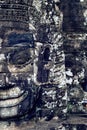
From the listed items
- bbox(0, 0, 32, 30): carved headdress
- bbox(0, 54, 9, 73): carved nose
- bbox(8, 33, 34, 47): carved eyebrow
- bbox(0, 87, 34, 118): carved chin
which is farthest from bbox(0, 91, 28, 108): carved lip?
bbox(0, 0, 32, 30): carved headdress

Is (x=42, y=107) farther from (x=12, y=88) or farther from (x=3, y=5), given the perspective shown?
(x=3, y=5)

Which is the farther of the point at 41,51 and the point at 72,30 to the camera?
the point at 72,30

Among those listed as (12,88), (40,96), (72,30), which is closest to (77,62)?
(72,30)

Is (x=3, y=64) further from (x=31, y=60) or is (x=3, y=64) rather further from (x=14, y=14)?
(x=14, y=14)

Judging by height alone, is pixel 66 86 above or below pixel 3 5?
below

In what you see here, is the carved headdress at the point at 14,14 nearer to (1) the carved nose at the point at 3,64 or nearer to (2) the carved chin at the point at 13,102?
(1) the carved nose at the point at 3,64

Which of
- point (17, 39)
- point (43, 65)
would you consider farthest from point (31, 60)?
point (17, 39)

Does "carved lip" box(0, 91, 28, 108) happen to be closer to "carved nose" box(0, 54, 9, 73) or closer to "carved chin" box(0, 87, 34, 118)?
"carved chin" box(0, 87, 34, 118)

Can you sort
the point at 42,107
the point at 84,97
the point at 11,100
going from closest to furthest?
the point at 11,100 → the point at 42,107 → the point at 84,97
